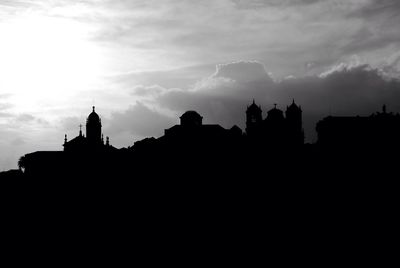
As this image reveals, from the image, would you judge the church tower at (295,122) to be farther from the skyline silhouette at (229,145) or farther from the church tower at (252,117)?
the church tower at (252,117)

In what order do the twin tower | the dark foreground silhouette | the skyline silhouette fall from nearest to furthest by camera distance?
the dark foreground silhouette → the skyline silhouette → the twin tower

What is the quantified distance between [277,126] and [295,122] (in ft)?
10.9

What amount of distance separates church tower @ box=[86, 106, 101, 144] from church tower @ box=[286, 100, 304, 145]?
88.3 ft

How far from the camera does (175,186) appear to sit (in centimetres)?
5422

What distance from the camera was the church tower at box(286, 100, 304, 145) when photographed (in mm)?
66562

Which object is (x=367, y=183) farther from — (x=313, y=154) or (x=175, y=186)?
(x=175, y=186)

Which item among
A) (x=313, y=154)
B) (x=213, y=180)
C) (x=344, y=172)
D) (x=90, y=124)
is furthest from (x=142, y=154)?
(x=344, y=172)

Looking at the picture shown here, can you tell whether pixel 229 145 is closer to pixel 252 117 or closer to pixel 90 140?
pixel 252 117

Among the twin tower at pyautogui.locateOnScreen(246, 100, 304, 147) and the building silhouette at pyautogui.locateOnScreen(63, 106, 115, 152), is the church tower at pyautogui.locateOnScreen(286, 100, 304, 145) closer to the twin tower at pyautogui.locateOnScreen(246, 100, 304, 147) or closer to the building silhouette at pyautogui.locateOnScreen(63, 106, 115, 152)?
the twin tower at pyautogui.locateOnScreen(246, 100, 304, 147)

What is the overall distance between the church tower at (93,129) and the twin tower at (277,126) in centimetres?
2130

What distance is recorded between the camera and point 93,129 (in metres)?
65.8

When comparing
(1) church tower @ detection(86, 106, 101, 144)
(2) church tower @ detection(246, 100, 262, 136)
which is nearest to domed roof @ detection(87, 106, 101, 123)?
(1) church tower @ detection(86, 106, 101, 144)

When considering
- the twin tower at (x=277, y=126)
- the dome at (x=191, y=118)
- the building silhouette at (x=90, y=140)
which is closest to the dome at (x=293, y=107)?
the twin tower at (x=277, y=126)

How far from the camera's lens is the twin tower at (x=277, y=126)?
6462 centimetres
